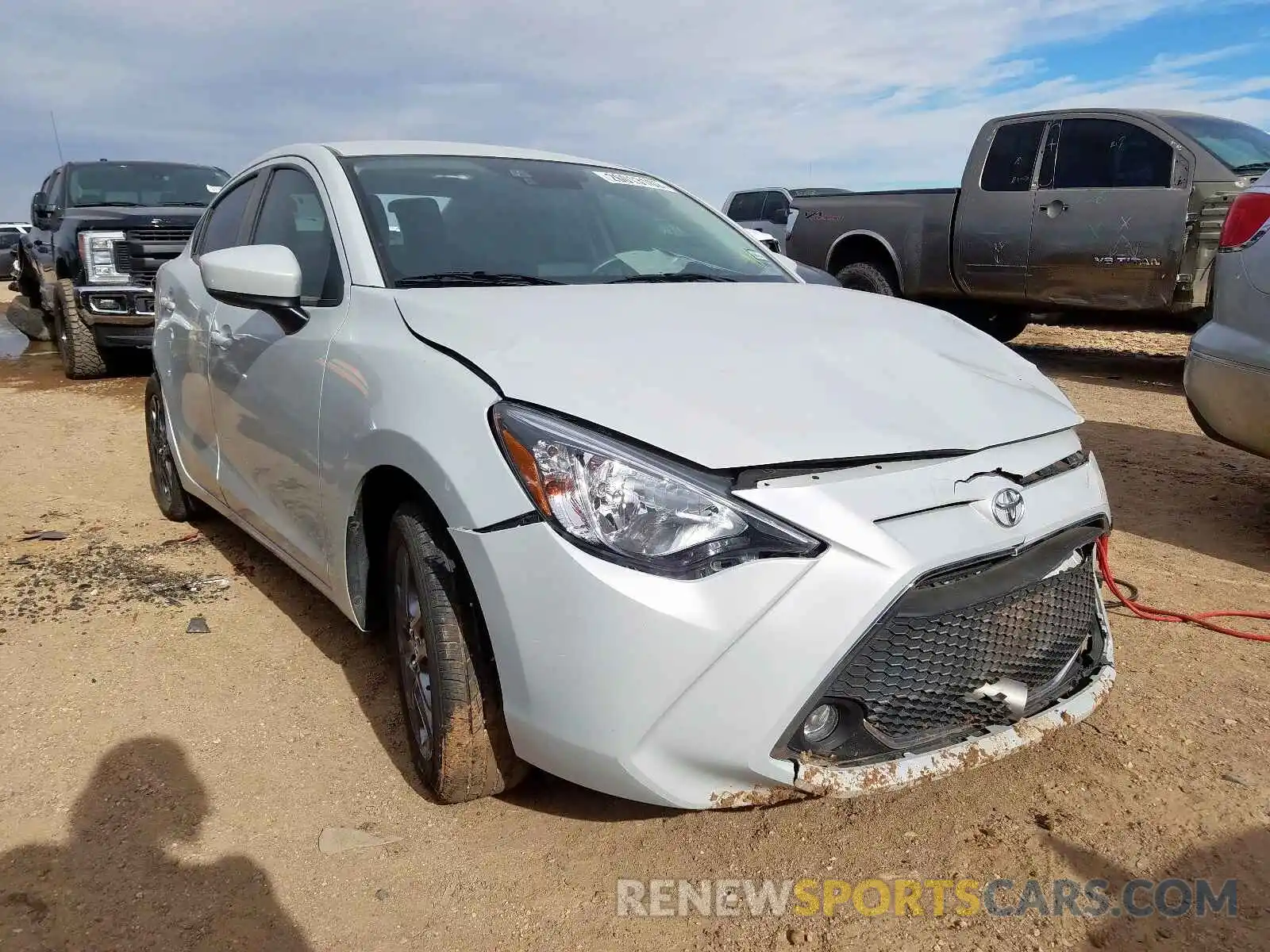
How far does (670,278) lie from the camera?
3.00 m

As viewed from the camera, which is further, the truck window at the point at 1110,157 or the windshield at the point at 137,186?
the windshield at the point at 137,186

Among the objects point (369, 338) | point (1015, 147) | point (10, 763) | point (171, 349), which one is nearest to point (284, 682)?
point (10, 763)

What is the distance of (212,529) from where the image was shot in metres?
Answer: 4.54

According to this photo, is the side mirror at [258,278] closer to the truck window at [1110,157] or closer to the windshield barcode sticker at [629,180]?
the windshield barcode sticker at [629,180]

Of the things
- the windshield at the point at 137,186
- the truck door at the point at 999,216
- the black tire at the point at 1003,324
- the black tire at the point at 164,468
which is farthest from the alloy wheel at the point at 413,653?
the black tire at the point at 1003,324

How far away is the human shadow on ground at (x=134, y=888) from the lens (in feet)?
6.43

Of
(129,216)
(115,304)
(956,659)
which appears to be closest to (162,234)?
(129,216)

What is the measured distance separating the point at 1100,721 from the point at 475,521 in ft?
5.97

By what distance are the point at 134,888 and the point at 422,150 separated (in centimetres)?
227

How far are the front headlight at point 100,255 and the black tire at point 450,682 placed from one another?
7362 mm

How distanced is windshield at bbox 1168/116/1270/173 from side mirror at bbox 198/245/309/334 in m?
7.16

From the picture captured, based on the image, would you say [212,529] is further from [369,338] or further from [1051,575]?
[1051,575]

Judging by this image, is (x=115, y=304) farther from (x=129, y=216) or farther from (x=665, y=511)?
(x=665, y=511)

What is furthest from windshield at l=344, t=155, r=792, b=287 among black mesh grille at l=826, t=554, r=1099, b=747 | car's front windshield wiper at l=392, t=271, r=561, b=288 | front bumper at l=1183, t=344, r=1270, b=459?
front bumper at l=1183, t=344, r=1270, b=459
